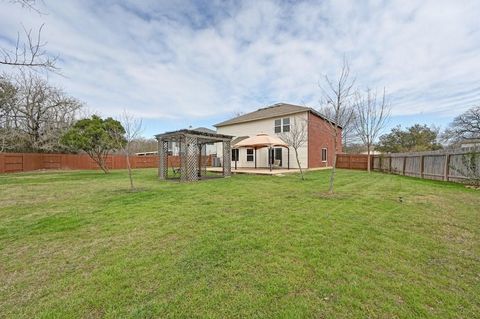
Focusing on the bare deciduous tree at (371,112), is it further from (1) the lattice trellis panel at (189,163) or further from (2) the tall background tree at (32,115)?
(2) the tall background tree at (32,115)

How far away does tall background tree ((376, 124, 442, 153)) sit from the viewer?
31344 millimetres

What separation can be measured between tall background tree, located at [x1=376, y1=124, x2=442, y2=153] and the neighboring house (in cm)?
1637

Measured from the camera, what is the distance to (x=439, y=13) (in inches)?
343

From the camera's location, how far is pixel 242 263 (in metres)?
2.95

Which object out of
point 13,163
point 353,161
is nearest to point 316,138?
point 353,161

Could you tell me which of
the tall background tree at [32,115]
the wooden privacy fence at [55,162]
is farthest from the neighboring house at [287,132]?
the tall background tree at [32,115]

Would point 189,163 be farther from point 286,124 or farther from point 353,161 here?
point 353,161

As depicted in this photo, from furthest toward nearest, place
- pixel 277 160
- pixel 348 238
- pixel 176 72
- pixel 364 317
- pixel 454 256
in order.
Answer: pixel 277 160 → pixel 176 72 → pixel 348 238 → pixel 454 256 → pixel 364 317

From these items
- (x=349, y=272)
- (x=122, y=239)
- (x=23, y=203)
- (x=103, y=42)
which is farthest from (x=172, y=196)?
(x=103, y=42)

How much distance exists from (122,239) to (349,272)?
12.0 ft

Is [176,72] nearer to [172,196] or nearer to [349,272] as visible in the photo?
[172,196]

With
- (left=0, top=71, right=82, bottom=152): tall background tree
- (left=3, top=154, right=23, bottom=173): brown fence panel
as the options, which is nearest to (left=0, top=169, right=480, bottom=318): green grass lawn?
(left=3, top=154, right=23, bottom=173): brown fence panel

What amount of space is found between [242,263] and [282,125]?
1904 centimetres

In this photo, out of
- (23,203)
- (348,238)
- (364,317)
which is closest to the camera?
(364,317)
